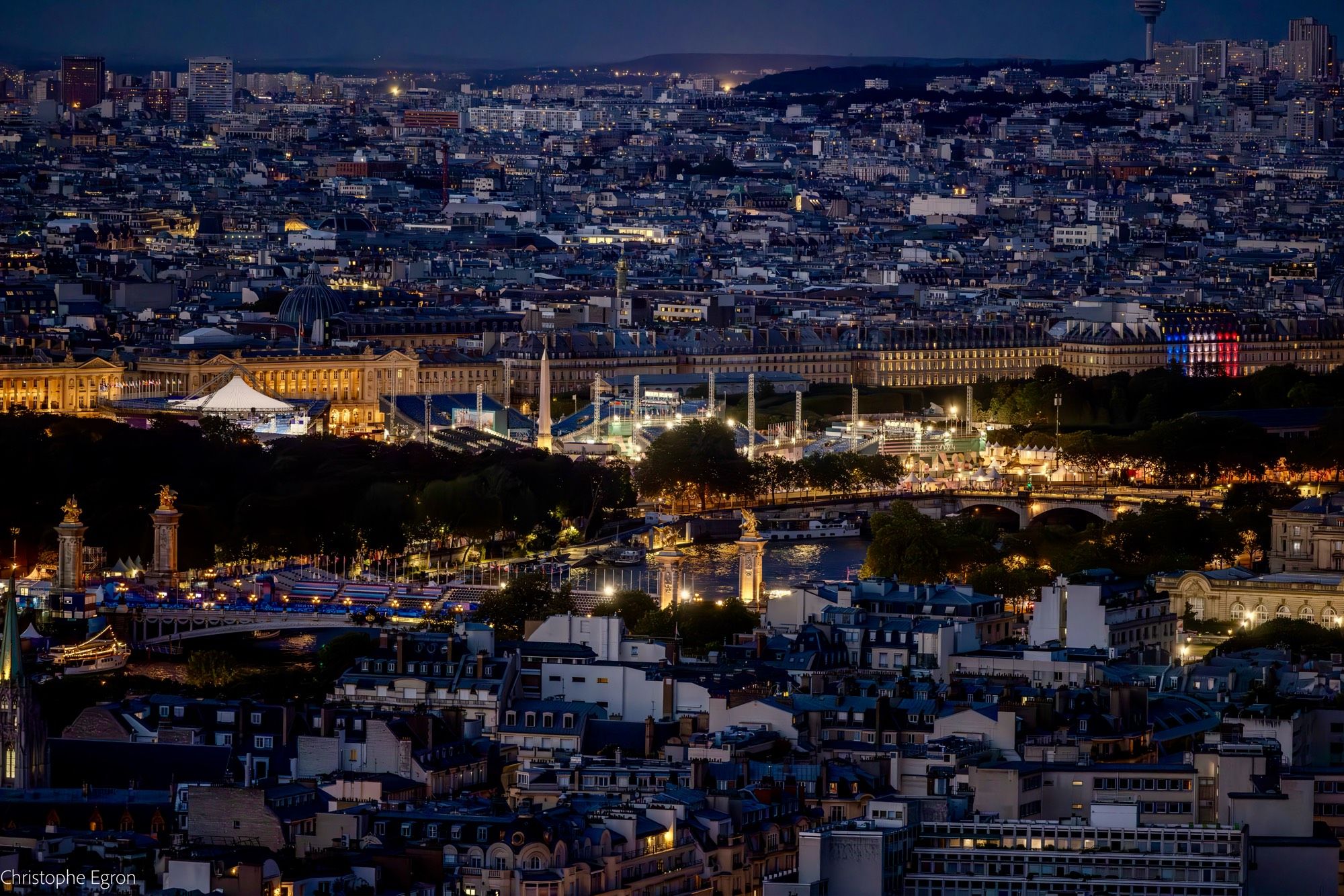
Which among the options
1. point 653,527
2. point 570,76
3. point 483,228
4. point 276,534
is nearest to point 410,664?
point 276,534

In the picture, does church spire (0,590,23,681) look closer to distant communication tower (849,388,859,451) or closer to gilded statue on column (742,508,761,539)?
gilded statue on column (742,508,761,539)

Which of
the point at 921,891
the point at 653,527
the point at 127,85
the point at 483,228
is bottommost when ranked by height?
the point at 921,891

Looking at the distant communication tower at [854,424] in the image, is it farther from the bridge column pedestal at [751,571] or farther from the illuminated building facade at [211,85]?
the illuminated building facade at [211,85]

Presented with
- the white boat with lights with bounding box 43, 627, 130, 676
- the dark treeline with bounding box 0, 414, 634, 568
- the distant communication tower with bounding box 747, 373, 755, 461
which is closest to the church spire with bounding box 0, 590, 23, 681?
the white boat with lights with bounding box 43, 627, 130, 676

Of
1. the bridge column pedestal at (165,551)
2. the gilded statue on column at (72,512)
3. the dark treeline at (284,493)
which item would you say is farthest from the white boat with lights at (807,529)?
the gilded statue on column at (72,512)

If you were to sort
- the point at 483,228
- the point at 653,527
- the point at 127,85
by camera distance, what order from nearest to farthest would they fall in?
the point at 653,527, the point at 483,228, the point at 127,85

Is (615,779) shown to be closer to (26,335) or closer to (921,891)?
(921,891)
